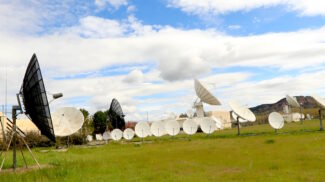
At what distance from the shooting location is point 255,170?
567 inches

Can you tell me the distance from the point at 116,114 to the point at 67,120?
1934 cm

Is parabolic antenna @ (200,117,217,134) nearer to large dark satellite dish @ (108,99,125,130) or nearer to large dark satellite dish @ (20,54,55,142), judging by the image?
large dark satellite dish @ (108,99,125,130)

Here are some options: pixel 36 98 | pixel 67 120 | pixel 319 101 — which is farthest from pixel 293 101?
pixel 36 98

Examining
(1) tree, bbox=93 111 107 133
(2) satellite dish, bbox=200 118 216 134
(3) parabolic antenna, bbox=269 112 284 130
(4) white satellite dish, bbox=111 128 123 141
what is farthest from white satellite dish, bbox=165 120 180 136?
(1) tree, bbox=93 111 107 133

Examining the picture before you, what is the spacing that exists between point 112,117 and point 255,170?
1668 inches

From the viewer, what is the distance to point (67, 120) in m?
35.0

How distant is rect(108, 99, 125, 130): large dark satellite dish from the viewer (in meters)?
53.6

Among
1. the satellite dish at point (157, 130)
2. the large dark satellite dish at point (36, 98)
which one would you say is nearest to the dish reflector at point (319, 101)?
the satellite dish at point (157, 130)

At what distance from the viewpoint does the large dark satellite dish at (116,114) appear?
53594 mm

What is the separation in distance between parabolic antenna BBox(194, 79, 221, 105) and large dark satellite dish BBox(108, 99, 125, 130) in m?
12.4

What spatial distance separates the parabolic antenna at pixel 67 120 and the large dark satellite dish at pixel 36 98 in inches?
624

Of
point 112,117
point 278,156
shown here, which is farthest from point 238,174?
point 112,117

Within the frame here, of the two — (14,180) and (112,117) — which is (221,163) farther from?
(112,117)

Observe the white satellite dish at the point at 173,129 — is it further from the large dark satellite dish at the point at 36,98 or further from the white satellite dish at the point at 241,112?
the large dark satellite dish at the point at 36,98
